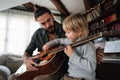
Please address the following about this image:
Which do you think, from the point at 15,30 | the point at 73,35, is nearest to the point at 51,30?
the point at 73,35

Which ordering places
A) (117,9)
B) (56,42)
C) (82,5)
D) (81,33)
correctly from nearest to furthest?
1. (81,33)
2. (56,42)
3. (117,9)
4. (82,5)

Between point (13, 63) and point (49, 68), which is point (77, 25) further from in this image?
point (13, 63)

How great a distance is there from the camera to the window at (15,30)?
4125 millimetres

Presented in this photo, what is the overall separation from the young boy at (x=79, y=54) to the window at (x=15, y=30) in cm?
309

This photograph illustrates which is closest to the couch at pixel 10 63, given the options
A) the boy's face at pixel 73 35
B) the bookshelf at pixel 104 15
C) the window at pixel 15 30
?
the window at pixel 15 30

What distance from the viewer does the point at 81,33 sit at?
1.17 metres

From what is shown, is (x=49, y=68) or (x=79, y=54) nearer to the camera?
(x=79, y=54)

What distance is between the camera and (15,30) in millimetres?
4270

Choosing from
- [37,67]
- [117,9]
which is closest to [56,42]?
[37,67]

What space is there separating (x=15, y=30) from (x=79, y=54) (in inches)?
133

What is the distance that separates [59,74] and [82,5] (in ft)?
9.95

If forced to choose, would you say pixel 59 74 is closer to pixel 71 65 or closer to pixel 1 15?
pixel 71 65

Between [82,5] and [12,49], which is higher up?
[82,5]

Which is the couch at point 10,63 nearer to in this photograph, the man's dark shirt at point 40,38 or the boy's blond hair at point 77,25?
the man's dark shirt at point 40,38
